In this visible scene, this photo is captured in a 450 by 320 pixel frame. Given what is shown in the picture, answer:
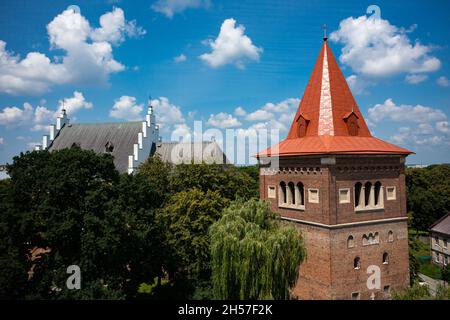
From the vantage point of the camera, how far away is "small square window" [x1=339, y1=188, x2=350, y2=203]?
53.8 feet

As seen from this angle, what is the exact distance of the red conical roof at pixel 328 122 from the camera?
17.0m

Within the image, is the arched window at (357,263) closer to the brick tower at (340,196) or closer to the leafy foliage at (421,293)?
the brick tower at (340,196)

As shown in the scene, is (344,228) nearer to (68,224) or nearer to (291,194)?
(291,194)

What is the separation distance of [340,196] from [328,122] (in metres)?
4.04

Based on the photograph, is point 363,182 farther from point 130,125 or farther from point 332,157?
point 130,125

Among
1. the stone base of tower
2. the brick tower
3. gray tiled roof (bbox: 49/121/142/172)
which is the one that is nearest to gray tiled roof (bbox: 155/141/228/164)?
gray tiled roof (bbox: 49/121/142/172)

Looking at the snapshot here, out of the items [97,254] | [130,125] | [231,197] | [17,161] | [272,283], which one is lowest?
[272,283]

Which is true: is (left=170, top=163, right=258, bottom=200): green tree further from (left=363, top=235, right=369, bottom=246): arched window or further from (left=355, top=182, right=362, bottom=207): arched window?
(left=363, top=235, right=369, bottom=246): arched window

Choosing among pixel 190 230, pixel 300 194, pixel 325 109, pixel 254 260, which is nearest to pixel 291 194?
pixel 300 194

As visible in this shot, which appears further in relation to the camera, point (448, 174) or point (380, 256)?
point (448, 174)

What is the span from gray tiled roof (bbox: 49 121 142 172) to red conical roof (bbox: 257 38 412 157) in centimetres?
2171

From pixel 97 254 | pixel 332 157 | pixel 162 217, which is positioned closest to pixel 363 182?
pixel 332 157

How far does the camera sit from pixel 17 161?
16.5 meters

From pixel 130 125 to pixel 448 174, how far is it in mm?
53344
